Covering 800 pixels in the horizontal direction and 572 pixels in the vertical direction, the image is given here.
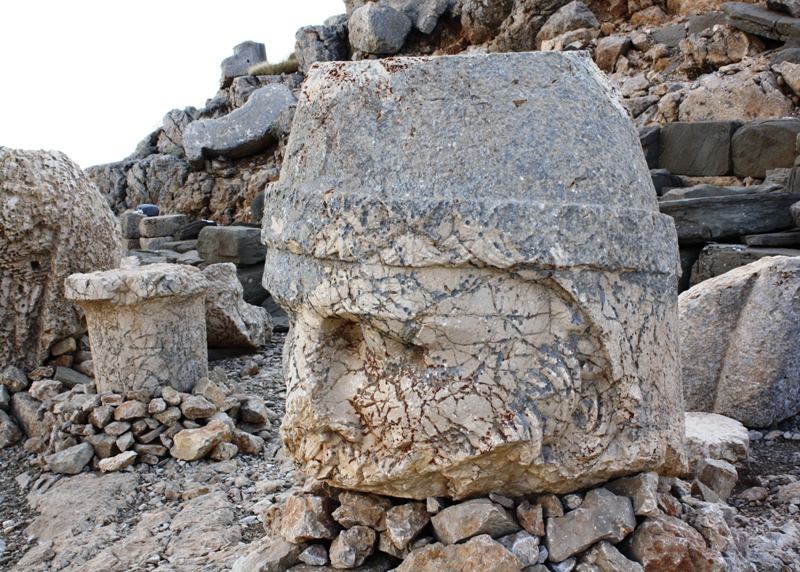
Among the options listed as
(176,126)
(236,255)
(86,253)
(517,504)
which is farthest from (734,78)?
(176,126)

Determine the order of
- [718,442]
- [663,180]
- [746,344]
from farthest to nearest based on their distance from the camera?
[663,180], [746,344], [718,442]

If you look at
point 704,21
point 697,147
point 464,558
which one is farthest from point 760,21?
point 464,558

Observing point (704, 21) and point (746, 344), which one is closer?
point (746, 344)

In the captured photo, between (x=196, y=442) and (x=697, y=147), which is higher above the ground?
(x=697, y=147)

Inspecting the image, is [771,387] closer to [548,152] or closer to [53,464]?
[548,152]

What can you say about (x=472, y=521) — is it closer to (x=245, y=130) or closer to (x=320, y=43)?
(x=245, y=130)

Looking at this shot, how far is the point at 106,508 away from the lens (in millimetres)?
3039

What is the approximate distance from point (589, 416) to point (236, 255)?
6.33 metres

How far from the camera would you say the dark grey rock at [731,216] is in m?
5.97

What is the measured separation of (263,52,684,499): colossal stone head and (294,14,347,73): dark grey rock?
15108 millimetres

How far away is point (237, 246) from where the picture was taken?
295 inches

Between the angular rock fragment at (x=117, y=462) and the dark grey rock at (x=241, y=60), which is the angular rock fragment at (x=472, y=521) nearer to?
the angular rock fragment at (x=117, y=462)

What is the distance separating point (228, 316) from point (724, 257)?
4.13 m

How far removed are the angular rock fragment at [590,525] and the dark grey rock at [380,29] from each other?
14379 millimetres
